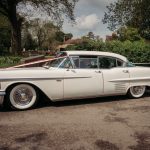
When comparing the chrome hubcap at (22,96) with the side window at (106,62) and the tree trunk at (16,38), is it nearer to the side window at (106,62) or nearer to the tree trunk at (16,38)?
the side window at (106,62)

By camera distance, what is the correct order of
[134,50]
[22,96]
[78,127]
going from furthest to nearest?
[134,50] < [22,96] < [78,127]

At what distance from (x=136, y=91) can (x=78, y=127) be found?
3.53 meters

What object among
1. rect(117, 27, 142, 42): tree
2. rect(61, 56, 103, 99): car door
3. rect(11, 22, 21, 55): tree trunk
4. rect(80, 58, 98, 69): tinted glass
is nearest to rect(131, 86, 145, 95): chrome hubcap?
rect(61, 56, 103, 99): car door

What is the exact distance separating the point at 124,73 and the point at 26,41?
83026 millimetres

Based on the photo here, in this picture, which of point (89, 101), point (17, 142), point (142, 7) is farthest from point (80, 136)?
point (142, 7)

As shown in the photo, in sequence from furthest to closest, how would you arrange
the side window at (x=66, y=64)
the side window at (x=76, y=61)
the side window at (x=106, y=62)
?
the side window at (x=106, y=62), the side window at (x=76, y=61), the side window at (x=66, y=64)

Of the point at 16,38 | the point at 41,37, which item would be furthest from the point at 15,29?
the point at 41,37

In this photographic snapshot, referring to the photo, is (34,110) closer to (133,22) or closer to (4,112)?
(4,112)

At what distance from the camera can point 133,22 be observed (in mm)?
34031

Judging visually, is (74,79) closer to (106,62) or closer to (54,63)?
(54,63)

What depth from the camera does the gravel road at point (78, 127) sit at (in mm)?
4926

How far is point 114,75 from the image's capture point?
A: 8.30 meters

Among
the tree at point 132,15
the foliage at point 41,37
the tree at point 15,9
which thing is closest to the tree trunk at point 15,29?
the tree at point 15,9

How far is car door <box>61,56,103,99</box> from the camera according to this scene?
773cm
